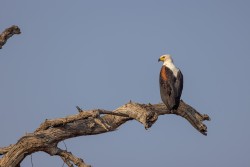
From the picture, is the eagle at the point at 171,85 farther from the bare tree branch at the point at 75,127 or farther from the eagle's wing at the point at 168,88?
the bare tree branch at the point at 75,127

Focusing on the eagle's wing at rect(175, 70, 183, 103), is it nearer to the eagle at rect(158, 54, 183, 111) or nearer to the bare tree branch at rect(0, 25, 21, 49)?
the eagle at rect(158, 54, 183, 111)

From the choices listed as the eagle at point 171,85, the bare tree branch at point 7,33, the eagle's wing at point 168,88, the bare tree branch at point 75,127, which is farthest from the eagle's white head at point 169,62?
the bare tree branch at point 7,33

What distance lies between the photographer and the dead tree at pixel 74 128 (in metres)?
7.99

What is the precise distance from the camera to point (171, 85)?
10.9 meters

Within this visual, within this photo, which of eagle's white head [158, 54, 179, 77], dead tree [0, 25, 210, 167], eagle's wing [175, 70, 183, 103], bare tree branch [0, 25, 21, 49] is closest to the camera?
dead tree [0, 25, 210, 167]

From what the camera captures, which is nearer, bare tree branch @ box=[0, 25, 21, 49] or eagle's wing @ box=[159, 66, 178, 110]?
bare tree branch @ box=[0, 25, 21, 49]

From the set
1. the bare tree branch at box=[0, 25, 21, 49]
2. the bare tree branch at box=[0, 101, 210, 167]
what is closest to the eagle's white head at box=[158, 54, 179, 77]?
the bare tree branch at box=[0, 101, 210, 167]

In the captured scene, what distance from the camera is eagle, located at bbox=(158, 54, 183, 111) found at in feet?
33.1

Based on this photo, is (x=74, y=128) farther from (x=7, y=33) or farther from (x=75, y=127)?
(x=7, y=33)

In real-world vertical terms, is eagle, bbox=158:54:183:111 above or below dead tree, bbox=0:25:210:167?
above

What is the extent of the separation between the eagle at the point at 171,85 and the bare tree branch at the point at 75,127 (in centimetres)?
22

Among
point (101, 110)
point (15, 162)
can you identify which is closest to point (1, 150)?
point (15, 162)

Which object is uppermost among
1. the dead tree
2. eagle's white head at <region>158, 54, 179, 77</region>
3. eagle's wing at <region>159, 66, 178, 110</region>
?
eagle's white head at <region>158, 54, 179, 77</region>

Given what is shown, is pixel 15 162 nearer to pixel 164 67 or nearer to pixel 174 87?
pixel 174 87
